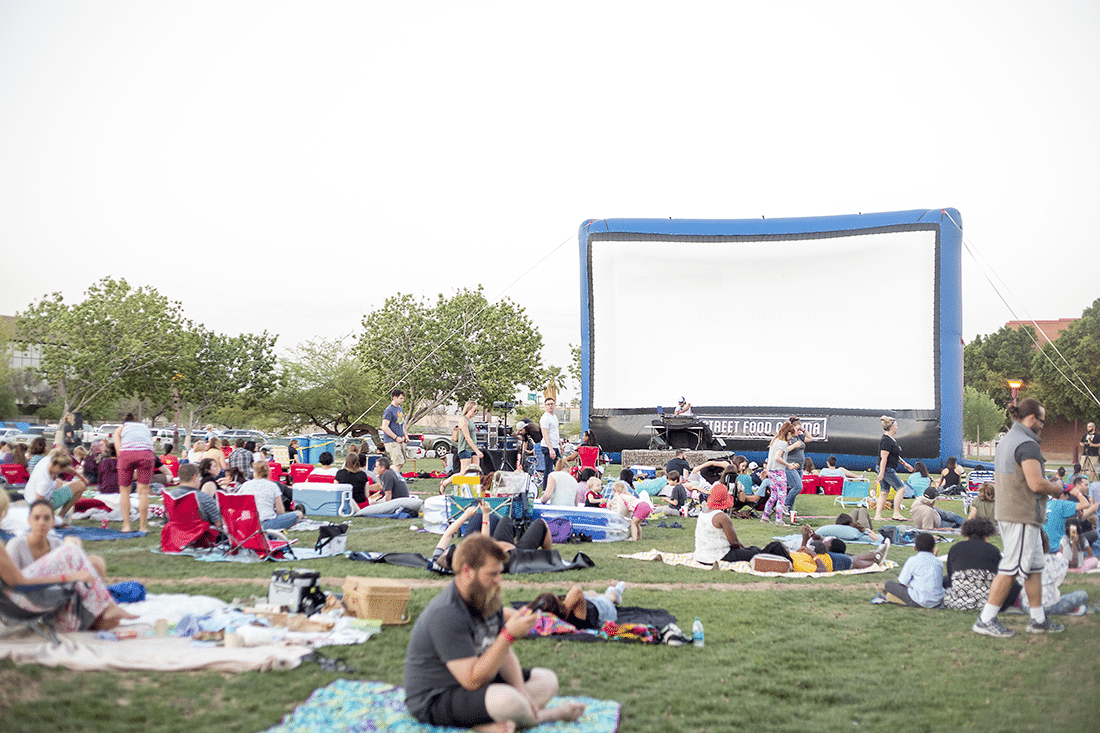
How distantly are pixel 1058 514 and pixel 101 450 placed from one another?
13217 mm

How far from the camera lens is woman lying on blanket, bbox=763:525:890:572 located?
7535 millimetres

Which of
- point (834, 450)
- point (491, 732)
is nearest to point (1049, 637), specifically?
point (491, 732)

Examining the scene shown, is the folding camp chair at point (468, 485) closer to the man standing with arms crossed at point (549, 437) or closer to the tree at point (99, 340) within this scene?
the man standing with arms crossed at point (549, 437)

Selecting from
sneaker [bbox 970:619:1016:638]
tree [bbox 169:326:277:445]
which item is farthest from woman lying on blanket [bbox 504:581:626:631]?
tree [bbox 169:326:277:445]

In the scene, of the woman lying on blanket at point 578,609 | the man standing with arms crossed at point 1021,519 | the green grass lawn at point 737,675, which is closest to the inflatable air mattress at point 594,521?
the green grass lawn at point 737,675

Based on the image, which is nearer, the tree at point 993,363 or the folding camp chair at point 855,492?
the folding camp chair at point 855,492

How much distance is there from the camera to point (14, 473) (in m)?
11.5

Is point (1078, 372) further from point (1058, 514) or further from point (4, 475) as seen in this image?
point (4, 475)

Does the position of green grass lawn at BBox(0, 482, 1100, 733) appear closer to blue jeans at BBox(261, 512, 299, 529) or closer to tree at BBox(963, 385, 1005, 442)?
blue jeans at BBox(261, 512, 299, 529)

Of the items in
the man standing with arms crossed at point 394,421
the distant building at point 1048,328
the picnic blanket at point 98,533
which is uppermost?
the distant building at point 1048,328

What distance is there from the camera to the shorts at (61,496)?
7.89m

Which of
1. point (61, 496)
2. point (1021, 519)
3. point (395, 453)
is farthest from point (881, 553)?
point (395, 453)

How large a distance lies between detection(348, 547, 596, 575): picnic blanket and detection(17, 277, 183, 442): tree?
26739 millimetres

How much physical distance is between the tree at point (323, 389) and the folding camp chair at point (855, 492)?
2853 centimetres
